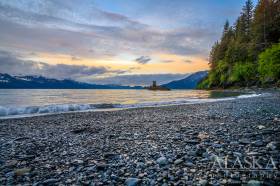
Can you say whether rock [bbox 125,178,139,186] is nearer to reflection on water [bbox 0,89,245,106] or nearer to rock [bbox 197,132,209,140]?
rock [bbox 197,132,209,140]

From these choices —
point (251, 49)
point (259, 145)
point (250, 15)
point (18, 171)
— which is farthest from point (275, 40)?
point (18, 171)

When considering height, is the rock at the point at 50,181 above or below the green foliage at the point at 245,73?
below

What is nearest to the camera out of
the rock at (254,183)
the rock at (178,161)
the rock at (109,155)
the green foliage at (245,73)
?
the rock at (254,183)

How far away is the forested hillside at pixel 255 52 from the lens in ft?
152

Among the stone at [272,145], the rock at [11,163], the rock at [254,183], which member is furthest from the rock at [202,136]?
the rock at [11,163]

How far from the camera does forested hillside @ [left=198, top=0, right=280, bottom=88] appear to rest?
46403 millimetres

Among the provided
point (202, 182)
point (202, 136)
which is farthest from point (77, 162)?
point (202, 136)

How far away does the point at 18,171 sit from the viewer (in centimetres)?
443

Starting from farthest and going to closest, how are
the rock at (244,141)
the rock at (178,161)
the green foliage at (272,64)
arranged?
1. the green foliage at (272,64)
2. the rock at (244,141)
3. the rock at (178,161)

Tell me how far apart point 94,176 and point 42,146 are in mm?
3248

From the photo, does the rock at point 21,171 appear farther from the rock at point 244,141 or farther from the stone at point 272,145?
the stone at point 272,145

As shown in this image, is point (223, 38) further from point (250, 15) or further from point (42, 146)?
point (42, 146)

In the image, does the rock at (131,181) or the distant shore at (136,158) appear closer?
the rock at (131,181)

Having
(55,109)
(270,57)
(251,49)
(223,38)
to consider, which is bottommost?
(55,109)
